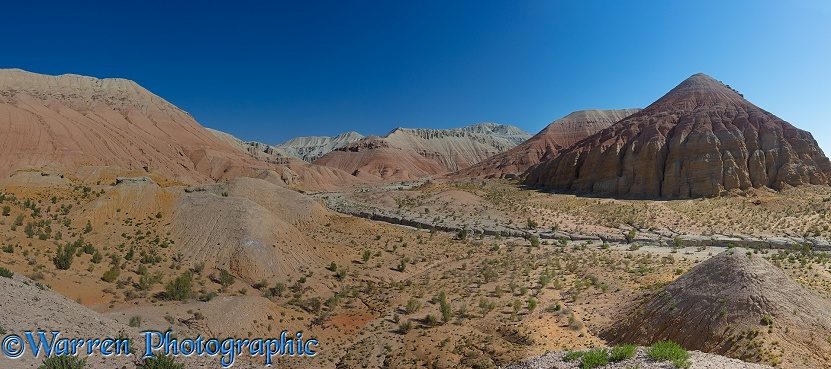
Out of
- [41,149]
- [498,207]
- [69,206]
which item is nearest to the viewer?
[69,206]

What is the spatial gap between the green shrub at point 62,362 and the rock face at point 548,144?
8422 centimetres

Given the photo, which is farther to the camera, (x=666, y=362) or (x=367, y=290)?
(x=367, y=290)

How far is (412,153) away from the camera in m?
147

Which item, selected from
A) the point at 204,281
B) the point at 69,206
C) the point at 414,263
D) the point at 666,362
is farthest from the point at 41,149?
the point at 666,362

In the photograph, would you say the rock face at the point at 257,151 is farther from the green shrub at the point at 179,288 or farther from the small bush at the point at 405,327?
the small bush at the point at 405,327

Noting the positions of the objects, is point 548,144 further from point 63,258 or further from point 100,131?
point 63,258

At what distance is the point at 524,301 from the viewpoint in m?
17.4

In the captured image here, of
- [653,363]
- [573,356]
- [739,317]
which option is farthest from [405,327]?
[739,317]

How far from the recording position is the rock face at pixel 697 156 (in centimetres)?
4269

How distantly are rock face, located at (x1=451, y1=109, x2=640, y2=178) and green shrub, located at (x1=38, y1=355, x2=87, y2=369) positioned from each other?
276 feet

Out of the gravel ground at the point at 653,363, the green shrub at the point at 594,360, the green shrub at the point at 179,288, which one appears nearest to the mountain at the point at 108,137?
the green shrub at the point at 179,288

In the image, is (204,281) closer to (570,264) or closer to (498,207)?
(570,264)

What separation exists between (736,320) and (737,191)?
38.5 metres

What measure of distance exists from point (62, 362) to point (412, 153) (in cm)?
14061
